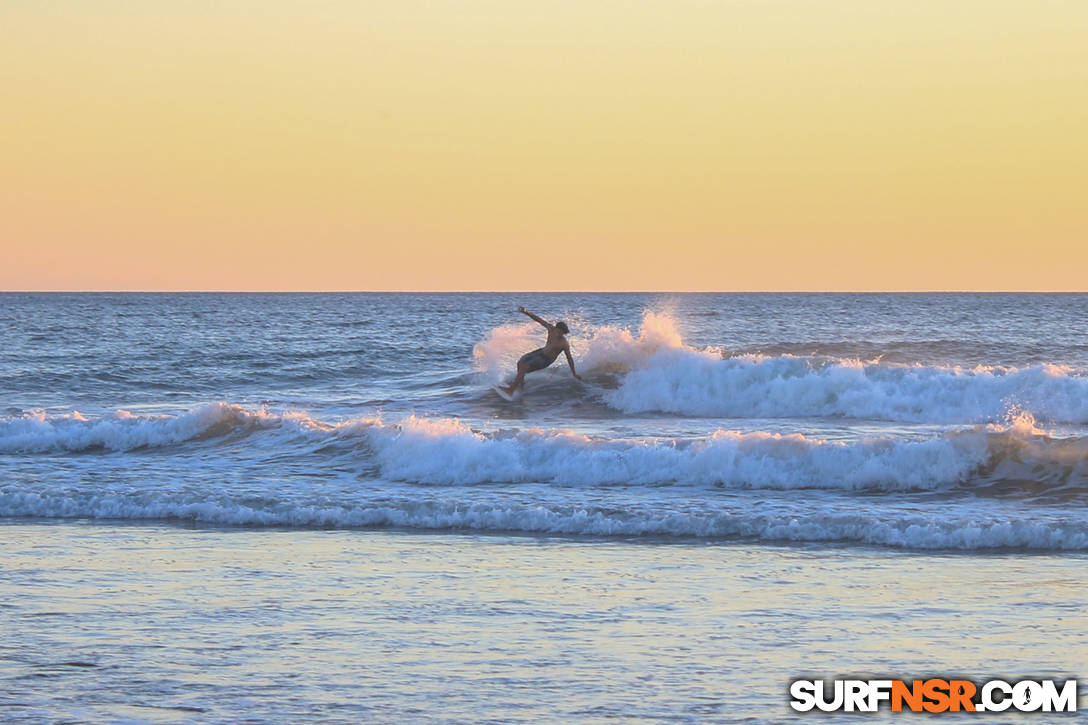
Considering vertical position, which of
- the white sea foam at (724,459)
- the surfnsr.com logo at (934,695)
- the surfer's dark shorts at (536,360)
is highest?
the surfer's dark shorts at (536,360)

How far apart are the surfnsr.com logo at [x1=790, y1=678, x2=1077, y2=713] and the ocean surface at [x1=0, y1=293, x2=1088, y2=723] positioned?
0.18 meters

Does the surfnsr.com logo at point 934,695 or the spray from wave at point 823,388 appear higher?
the spray from wave at point 823,388

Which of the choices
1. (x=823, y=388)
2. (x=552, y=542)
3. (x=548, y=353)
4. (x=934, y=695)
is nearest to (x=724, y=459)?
(x=552, y=542)

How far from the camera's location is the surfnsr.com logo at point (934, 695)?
20.1ft

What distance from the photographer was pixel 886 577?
9406 mm

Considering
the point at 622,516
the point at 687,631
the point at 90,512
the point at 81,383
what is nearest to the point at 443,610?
the point at 687,631

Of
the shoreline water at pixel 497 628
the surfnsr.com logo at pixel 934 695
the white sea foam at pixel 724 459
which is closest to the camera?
the surfnsr.com logo at pixel 934 695

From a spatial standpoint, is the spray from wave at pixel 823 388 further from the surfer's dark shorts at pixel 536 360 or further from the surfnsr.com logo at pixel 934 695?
the surfnsr.com logo at pixel 934 695

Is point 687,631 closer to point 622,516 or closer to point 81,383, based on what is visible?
point 622,516

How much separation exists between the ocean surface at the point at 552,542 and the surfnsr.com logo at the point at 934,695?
7.2 inches

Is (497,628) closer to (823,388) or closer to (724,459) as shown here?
(724,459)

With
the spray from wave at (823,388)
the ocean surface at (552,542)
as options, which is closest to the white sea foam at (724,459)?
the ocean surface at (552,542)

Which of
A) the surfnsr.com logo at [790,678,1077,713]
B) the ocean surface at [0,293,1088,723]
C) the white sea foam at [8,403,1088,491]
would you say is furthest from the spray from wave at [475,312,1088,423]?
the surfnsr.com logo at [790,678,1077,713]

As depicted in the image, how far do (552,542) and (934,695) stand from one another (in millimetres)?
5286
